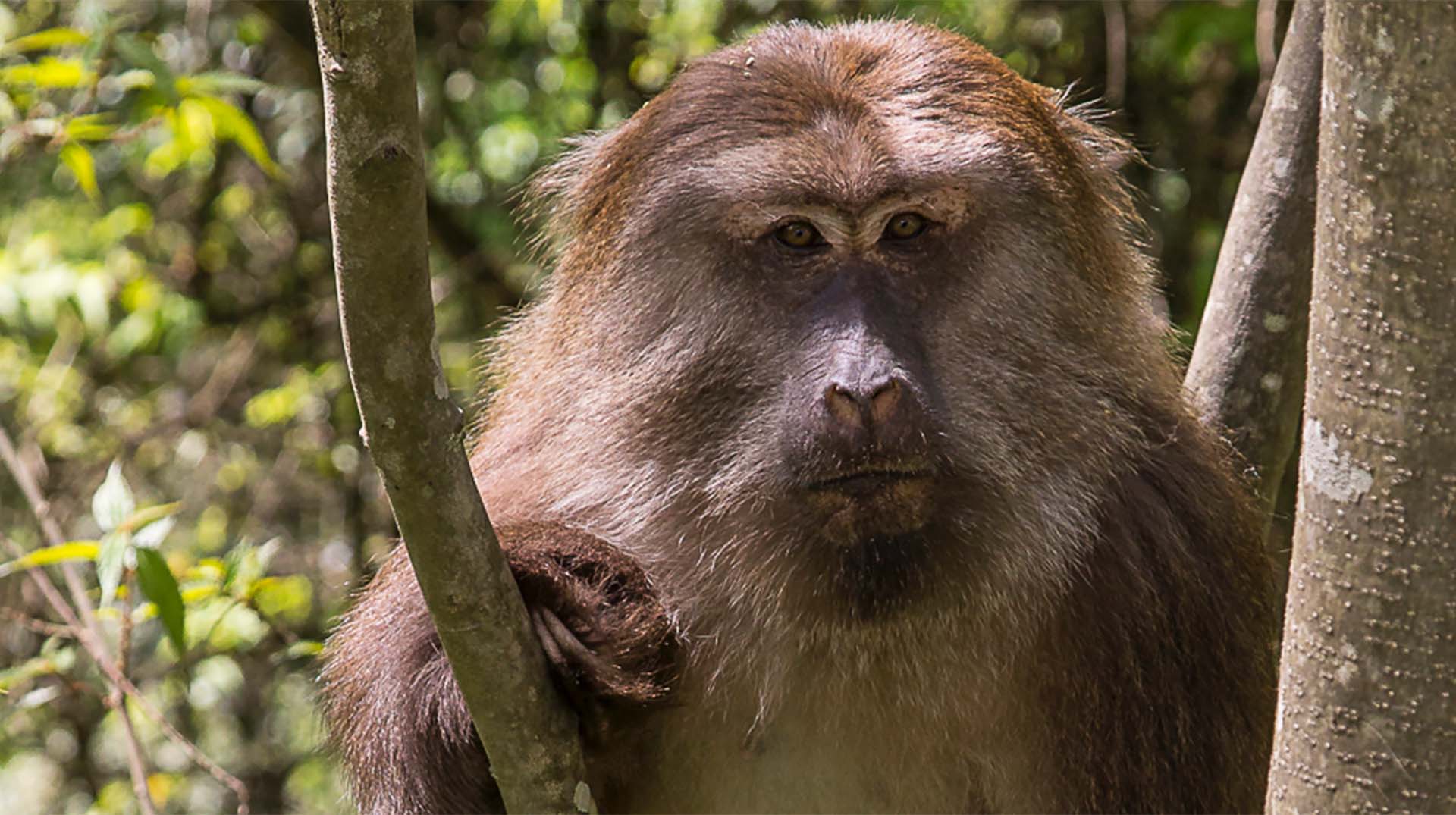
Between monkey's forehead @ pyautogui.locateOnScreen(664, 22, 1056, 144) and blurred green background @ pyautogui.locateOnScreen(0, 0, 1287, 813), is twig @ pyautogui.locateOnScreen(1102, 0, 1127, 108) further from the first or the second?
monkey's forehead @ pyautogui.locateOnScreen(664, 22, 1056, 144)

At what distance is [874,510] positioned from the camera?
9.10 feet

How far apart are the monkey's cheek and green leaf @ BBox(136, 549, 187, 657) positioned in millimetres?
1370

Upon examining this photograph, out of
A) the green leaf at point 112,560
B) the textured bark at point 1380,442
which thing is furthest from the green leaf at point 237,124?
the textured bark at point 1380,442

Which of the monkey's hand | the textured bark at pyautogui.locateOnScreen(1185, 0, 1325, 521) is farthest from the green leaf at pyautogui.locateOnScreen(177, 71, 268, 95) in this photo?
the textured bark at pyautogui.locateOnScreen(1185, 0, 1325, 521)

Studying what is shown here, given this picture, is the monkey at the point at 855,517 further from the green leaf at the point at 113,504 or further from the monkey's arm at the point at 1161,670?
the green leaf at the point at 113,504

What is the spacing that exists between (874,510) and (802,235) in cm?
56

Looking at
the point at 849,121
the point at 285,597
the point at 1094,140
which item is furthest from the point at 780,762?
the point at 285,597

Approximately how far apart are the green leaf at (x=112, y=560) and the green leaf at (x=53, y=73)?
3.88 feet

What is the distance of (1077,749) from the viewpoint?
10.4 ft

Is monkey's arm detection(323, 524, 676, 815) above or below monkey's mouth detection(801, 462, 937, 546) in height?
below

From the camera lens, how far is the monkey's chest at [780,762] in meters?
3.18

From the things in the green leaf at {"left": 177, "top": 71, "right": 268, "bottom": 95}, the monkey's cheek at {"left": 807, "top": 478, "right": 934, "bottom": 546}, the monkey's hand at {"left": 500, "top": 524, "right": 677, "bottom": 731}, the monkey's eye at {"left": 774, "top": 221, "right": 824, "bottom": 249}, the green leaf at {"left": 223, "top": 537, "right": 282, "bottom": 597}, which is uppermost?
the monkey's eye at {"left": 774, "top": 221, "right": 824, "bottom": 249}

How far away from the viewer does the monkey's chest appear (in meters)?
3.18

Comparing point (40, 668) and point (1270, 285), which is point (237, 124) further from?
point (1270, 285)
